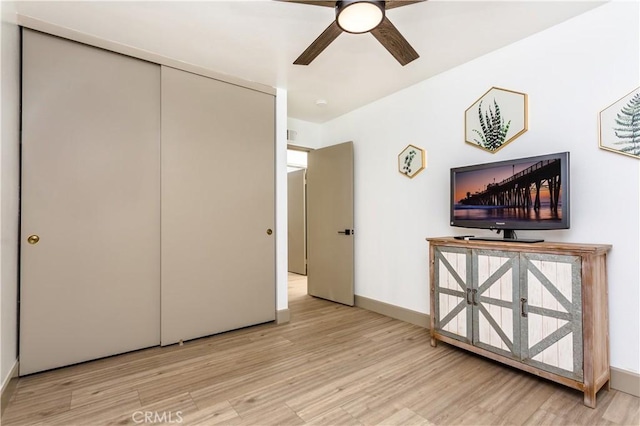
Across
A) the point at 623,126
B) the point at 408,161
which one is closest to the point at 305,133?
the point at 408,161

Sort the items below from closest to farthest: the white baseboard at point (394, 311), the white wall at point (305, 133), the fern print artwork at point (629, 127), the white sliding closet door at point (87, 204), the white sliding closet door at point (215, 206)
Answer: the fern print artwork at point (629, 127) → the white sliding closet door at point (87, 204) → the white sliding closet door at point (215, 206) → the white baseboard at point (394, 311) → the white wall at point (305, 133)

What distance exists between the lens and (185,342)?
9.85ft

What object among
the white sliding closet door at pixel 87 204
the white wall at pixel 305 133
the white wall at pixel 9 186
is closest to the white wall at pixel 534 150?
the white wall at pixel 305 133

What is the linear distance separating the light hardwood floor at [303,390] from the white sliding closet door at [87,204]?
0.27m

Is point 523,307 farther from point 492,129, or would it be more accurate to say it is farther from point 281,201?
point 281,201

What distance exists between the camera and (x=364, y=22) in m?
1.87

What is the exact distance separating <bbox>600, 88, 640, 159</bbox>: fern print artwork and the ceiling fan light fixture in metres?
1.73

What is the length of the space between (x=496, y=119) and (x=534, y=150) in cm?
43

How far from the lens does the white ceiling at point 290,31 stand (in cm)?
223

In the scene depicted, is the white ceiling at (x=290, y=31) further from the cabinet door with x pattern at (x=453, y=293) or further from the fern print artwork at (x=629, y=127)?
the cabinet door with x pattern at (x=453, y=293)

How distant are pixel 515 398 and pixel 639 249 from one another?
125 centimetres

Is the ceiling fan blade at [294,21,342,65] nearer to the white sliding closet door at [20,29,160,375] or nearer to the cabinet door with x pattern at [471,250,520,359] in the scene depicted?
the white sliding closet door at [20,29,160,375]

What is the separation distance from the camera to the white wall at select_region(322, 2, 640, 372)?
2137 mm

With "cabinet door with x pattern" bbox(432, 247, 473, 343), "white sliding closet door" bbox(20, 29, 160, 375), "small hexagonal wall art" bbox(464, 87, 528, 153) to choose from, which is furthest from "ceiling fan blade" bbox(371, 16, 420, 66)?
"white sliding closet door" bbox(20, 29, 160, 375)
